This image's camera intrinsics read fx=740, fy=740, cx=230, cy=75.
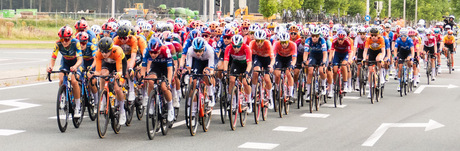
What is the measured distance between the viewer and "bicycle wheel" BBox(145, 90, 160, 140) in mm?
11172

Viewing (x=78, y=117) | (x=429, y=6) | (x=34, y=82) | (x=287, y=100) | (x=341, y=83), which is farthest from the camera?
(x=429, y=6)

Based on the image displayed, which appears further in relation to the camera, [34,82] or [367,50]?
[34,82]

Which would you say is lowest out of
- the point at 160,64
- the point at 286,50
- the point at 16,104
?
the point at 16,104

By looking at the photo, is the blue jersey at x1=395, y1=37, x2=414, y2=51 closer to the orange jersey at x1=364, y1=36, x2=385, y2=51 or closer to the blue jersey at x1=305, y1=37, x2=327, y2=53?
the orange jersey at x1=364, y1=36, x2=385, y2=51

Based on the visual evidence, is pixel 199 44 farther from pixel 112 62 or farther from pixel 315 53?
pixel 315 53

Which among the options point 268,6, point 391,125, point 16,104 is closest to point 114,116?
point 391,125

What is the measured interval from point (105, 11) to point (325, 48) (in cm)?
9841

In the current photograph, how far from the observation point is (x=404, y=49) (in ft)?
66.5

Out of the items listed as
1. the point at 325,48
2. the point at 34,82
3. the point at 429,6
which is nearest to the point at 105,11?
the point at 429,6

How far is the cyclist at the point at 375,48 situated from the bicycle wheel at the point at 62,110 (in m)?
8.36

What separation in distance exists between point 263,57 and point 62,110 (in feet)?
14.3

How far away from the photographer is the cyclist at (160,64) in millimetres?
11699

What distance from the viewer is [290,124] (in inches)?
534

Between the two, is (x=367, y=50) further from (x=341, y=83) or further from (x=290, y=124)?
(x=290, y=124)
